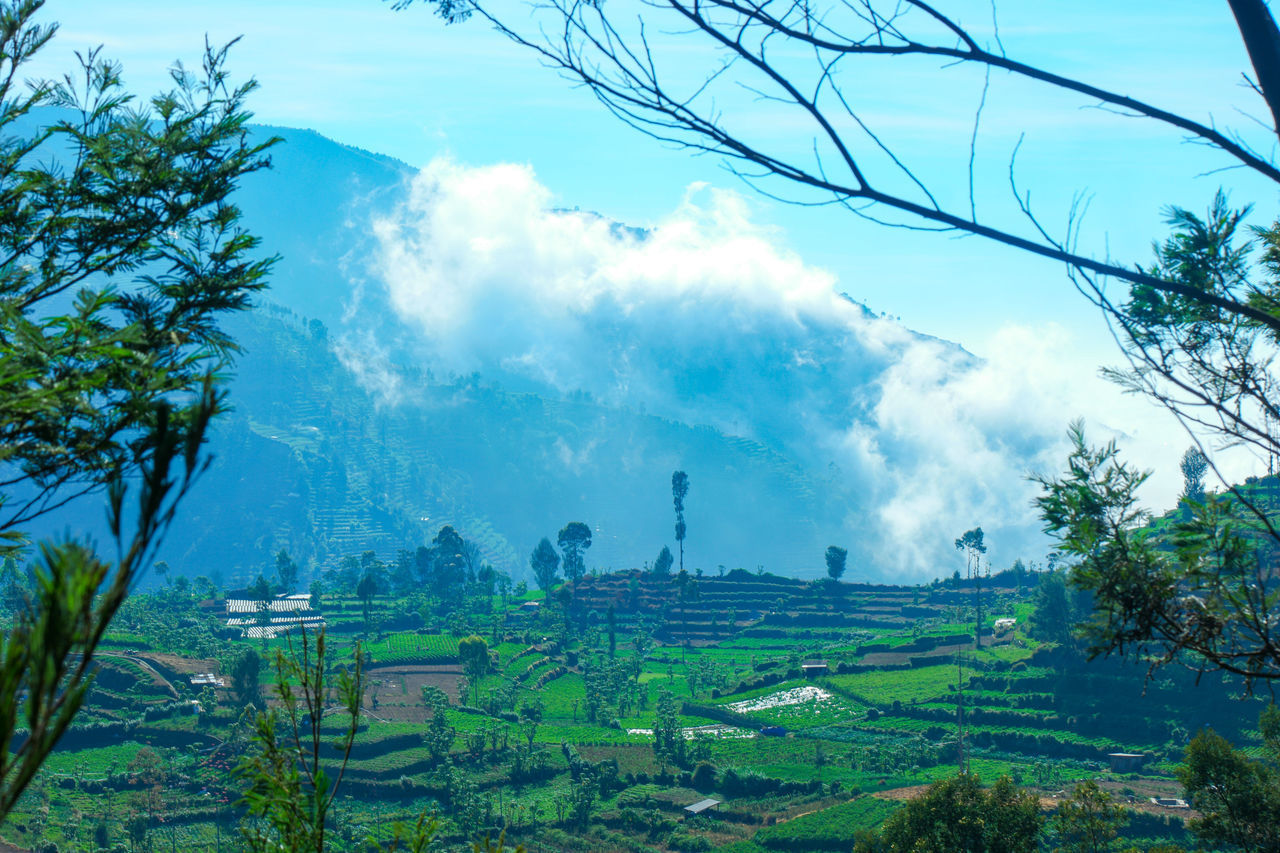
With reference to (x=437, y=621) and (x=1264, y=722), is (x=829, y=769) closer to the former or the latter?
(x=1264, y=722)

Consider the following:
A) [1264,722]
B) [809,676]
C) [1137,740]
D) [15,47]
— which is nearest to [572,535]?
[809,676]

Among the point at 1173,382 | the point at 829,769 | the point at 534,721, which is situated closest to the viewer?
the point at 1173,382

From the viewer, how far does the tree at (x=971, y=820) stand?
17.9 meters

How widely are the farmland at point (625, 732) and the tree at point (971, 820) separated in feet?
39.9

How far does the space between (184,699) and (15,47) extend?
55.2 meters

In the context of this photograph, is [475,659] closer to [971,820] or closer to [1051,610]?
[1051,610]

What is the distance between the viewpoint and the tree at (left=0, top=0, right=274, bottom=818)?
2.32 meters

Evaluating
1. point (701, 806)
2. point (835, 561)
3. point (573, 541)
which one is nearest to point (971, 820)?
point (701, 806)

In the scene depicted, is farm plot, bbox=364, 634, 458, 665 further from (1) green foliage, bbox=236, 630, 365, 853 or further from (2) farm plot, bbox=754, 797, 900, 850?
(1) green foliage, bbox=236, 630, 365, 853

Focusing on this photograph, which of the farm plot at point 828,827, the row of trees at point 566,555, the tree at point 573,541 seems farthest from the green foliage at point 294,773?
the row of trees at point 566,555

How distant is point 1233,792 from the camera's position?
52.5ft

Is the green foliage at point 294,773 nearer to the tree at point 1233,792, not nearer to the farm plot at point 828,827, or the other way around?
the tree at point 1233,792

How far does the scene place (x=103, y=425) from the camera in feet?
16.1

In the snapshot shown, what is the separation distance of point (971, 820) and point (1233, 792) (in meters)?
4.80
